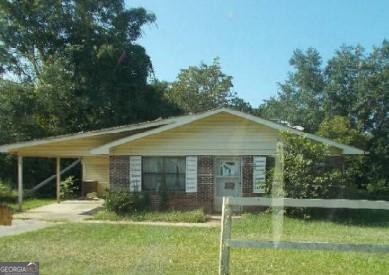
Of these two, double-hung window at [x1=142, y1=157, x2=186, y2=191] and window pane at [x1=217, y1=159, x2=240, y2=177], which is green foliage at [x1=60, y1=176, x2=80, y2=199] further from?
window pane at [x1=217, y1=159, x2=240, y2=177]

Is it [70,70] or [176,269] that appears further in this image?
[70,70]

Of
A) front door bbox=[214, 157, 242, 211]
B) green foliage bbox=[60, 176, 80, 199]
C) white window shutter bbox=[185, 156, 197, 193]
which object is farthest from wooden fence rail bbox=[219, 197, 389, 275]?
green foliage bbox=[60, 176, 80, 199]

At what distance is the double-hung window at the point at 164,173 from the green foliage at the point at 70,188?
8.52 m

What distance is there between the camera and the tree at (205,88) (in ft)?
177

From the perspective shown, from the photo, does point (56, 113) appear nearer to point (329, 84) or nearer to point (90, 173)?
point (90, 173)

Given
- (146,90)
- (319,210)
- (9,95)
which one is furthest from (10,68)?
(319,210)

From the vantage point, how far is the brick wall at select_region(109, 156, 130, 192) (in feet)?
67.5

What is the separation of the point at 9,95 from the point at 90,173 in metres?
7.74

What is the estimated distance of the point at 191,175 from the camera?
20141 mm

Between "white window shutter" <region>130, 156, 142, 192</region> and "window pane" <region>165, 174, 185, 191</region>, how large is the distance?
103 cm

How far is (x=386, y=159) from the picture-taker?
3644cm

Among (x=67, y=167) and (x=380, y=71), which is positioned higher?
(x=380, y=71)

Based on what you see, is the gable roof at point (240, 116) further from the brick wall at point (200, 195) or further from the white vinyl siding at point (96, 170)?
the white vinyl siding at point (96, 170)

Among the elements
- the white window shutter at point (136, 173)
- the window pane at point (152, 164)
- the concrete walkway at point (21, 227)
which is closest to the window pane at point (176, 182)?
the window pane at point (152, 164)
